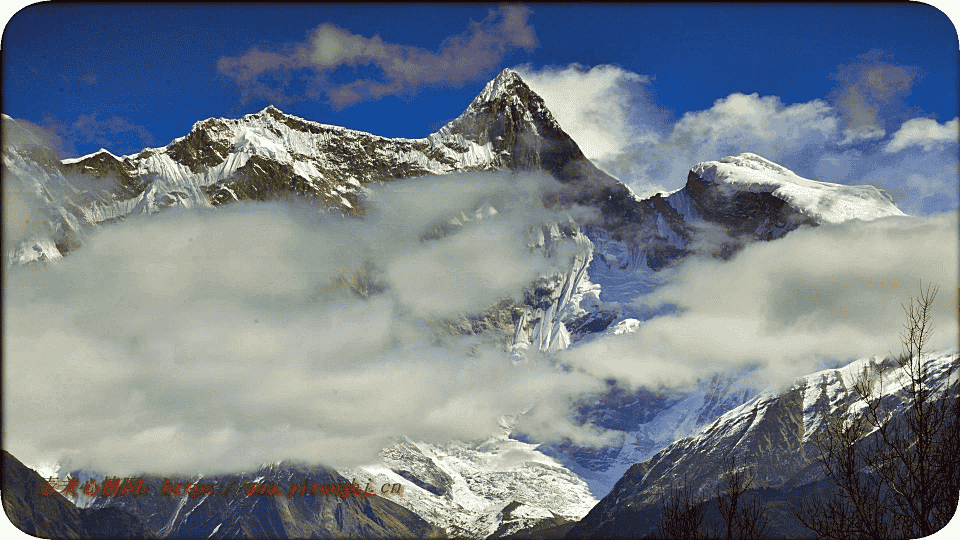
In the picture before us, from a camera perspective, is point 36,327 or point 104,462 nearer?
point 36,327

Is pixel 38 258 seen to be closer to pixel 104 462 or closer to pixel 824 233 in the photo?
pixel 104 462

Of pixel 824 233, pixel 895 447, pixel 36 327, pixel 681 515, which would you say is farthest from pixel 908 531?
pixel 824 233

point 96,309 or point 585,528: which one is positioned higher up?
point 96,309

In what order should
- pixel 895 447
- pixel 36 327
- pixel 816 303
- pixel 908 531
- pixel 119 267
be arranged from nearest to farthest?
pixel 895 447 → pixel 908 531 → pixel 36 327 → pixel 119 267 → pixel 816 303

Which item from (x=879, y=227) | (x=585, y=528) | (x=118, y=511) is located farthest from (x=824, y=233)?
(x=118, y=511)

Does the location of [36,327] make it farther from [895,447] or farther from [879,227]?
[895,447]

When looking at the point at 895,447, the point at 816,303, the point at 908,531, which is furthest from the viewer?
the point at 816,303

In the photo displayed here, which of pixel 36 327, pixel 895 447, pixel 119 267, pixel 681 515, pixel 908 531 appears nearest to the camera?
pixel 895 447

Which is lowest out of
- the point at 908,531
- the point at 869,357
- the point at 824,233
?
the point at 908,531

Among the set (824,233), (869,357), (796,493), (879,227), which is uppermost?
(824,233)
